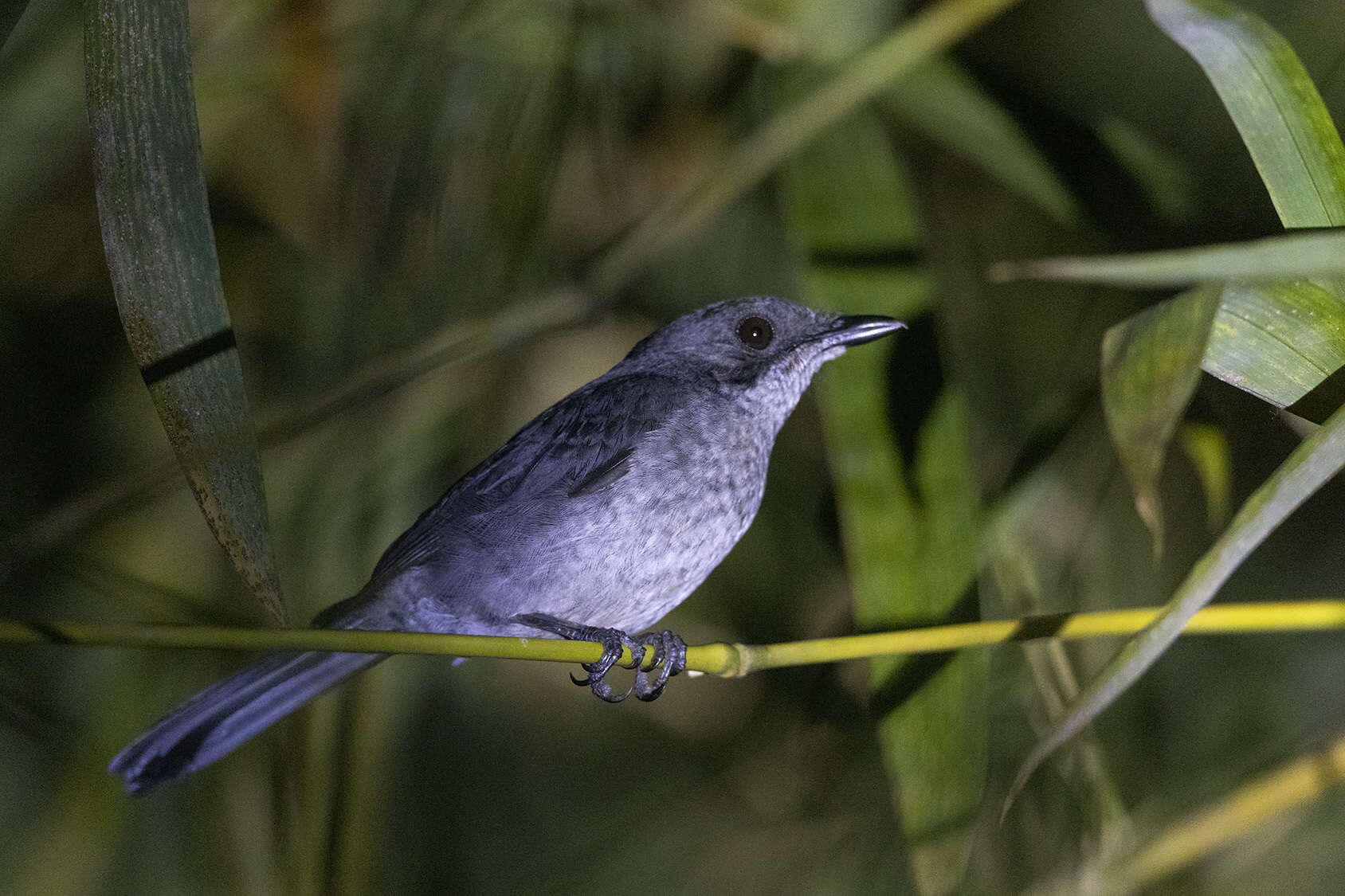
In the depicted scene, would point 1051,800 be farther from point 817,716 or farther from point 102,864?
point 102,864

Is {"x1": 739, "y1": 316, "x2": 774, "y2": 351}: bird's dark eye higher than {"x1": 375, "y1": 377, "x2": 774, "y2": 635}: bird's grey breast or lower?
higher

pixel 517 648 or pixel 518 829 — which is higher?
pixel 517 648

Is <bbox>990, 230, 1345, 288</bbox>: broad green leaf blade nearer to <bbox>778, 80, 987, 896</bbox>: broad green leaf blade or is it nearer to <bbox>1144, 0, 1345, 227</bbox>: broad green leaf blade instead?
<bbox>1144, 0, 1345, 227</bbox>: broad green leaf blade

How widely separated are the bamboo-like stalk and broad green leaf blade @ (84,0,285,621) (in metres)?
0.10

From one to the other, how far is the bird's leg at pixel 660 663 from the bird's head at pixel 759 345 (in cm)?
53

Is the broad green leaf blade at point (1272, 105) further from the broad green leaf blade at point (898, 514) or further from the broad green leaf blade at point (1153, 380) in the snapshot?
the broad green leaf blade at point (898, 514)

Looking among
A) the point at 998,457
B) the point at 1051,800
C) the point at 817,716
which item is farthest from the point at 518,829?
the point at 998,457

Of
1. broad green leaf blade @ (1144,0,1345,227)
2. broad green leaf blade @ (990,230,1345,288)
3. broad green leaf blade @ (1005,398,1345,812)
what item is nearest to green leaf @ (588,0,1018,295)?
broad green leaf blade @ (1144,0,1345,227)

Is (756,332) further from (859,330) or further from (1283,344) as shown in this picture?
(1283,344)

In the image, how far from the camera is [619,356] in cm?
242

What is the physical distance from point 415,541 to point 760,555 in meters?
1.26

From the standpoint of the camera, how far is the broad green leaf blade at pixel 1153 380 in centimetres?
122

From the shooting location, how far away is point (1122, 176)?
265 centimetres

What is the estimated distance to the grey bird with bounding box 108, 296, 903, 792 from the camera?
1.74 m
